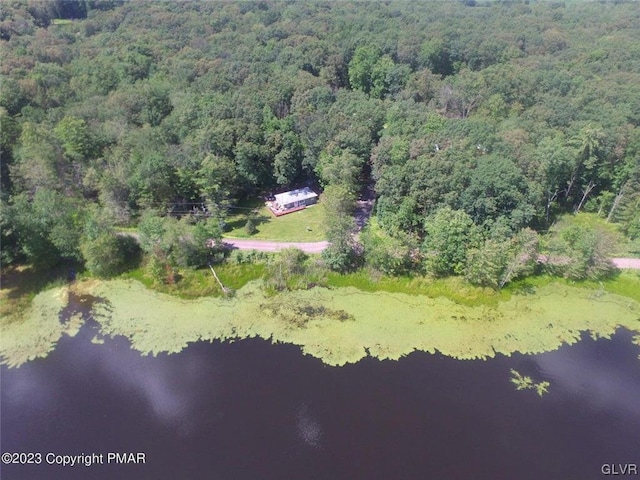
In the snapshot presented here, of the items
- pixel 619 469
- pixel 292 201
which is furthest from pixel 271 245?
pixel 619 469

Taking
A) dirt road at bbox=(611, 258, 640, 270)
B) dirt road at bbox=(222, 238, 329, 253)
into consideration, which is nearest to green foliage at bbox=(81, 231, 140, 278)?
dirt road at bbox=(222, 238, 329, 253)

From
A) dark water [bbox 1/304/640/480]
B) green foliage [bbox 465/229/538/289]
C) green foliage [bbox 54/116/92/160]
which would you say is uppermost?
green foliage [bbox 54/116/92/160]

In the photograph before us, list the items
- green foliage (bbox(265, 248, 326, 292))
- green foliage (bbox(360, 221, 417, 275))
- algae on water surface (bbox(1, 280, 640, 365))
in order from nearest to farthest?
algae on water surface (bbox(1, 280, 640, 365)), green foliage (bbox(360, 221, 417, 275)), green foliage (bbox(265, 248, 326, 292))

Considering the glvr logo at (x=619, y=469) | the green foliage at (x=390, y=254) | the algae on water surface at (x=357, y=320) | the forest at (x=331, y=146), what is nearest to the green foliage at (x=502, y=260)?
the forest at (x=331, y=146)

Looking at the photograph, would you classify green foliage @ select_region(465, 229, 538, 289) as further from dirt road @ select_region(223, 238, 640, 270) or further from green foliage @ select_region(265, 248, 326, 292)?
dirt road @ select_region(223, 238, 640, 270)

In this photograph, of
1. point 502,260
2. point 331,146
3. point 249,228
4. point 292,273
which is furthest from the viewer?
point 331,146

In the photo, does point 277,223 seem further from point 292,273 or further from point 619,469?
point 619,469

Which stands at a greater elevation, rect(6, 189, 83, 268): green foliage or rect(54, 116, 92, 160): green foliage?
rect(54, 116, 92, 160): green foliage

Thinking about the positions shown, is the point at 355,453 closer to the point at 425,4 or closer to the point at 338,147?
the point at 338,147
